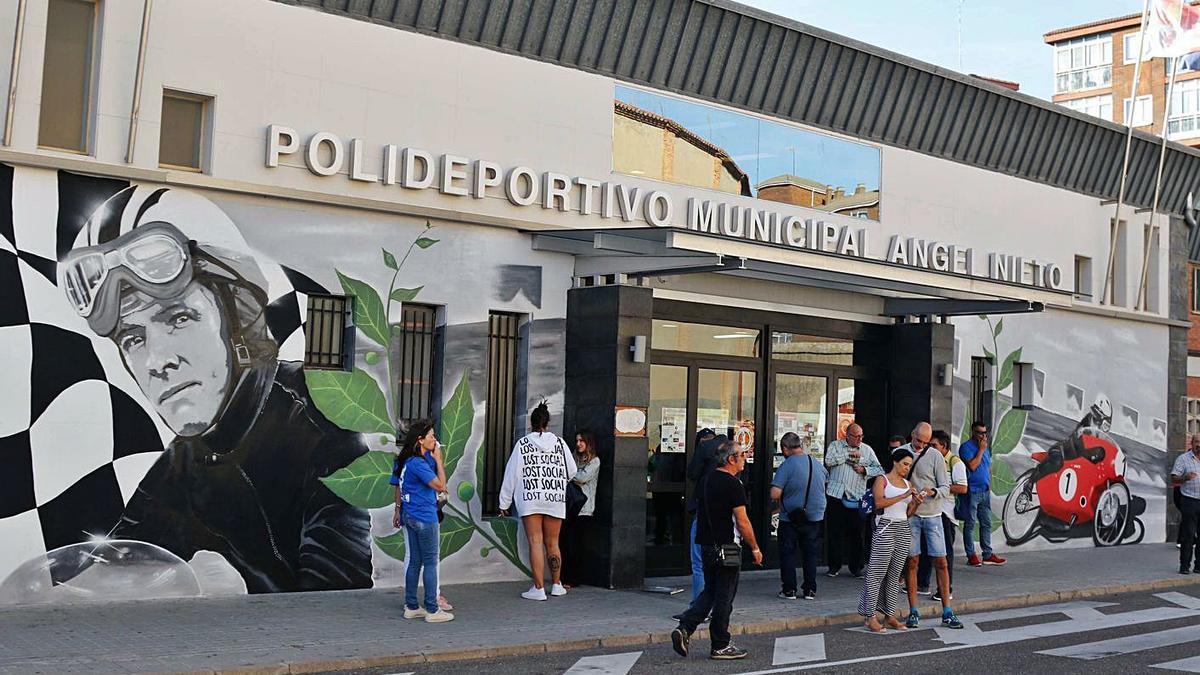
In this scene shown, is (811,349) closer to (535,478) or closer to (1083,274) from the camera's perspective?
(535,478)

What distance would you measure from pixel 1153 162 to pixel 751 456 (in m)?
11.3

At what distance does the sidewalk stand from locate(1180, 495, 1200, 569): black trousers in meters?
2.99

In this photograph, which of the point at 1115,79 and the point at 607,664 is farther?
the point at 1115,79

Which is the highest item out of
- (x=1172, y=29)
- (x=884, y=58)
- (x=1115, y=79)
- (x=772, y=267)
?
(x=1115, y=79)

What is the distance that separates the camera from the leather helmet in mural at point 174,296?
12055 mm

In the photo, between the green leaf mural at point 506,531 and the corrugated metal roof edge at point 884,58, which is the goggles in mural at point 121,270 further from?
the green leaf mural at point 506,531

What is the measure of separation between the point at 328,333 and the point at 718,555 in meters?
5.13

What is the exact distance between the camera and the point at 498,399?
15.0m

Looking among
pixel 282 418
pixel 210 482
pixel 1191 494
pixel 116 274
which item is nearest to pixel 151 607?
pixel 210 482

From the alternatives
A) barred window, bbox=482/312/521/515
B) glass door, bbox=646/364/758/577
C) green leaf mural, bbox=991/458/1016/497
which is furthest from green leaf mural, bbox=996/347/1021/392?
barred window, bbox=482/312/521/515

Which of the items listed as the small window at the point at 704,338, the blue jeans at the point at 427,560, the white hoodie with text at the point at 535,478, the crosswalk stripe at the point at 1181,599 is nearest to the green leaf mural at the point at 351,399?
the white hoodie with text at the point at 535,478

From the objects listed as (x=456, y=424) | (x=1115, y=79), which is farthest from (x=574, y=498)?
(x=1115, y=79)

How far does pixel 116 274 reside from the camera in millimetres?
12141

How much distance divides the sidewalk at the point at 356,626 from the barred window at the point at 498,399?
117cm
